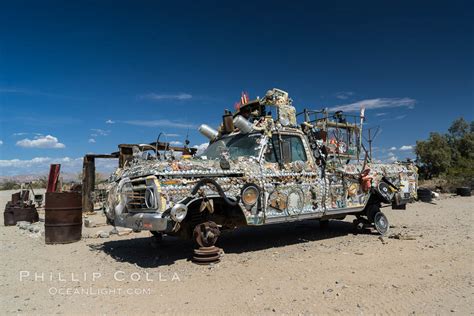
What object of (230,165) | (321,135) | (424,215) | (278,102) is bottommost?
(424,215)

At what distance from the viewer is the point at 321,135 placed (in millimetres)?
Answer: 8148

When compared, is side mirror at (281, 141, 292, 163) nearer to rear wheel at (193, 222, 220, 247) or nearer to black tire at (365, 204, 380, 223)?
rear wheel at (193, 222, 220, 247)

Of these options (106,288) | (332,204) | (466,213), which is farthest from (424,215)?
(106,288)

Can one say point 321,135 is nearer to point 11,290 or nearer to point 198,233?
point 198,233

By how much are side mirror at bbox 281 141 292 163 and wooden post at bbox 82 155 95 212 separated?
417 inches

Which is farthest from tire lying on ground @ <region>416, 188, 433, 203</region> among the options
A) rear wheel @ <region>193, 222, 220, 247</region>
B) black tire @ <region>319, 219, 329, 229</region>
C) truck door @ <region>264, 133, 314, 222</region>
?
rear wheel @ <region>193, 222, 220, 247</region>

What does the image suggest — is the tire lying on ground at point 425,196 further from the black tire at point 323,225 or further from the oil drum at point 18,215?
the oil drum at point 18,215

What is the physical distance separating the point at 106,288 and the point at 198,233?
1623 mm

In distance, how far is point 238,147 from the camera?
7176mm

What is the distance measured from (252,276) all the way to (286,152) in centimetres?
273

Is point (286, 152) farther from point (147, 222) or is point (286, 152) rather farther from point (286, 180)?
point (147, 222)

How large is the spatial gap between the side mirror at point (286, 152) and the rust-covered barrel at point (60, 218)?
481cm

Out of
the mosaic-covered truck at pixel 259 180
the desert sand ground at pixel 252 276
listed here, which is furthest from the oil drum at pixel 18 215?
the mosaic-covered truck at pixel 259 180

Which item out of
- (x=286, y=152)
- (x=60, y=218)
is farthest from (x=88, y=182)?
(x=286, y=152)
